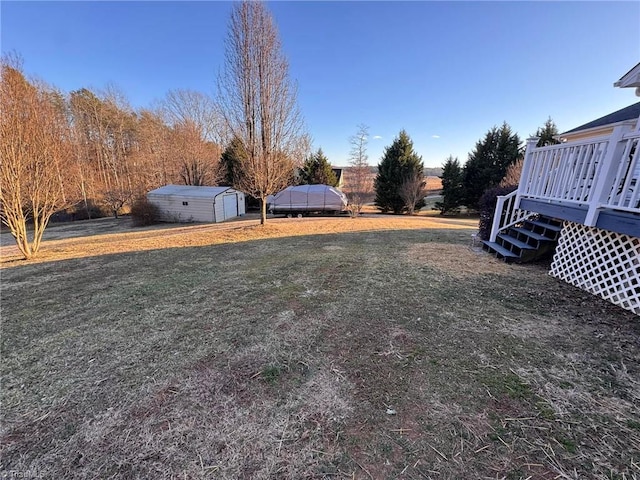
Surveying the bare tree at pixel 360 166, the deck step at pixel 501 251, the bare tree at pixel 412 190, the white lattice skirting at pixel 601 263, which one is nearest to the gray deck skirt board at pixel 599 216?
the white lattice skirting at pixel 601 263

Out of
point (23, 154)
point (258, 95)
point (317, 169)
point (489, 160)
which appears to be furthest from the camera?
point (317, 169)

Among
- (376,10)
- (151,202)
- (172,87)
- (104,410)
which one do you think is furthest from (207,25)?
(172,87)

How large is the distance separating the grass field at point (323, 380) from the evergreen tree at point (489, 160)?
62.6 feet

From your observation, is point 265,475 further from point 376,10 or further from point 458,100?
point 458,100

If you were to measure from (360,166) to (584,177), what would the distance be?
2189cm

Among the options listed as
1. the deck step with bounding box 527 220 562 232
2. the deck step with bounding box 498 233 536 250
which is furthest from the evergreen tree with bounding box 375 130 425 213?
the deck step with bounding box 527 220 562 232

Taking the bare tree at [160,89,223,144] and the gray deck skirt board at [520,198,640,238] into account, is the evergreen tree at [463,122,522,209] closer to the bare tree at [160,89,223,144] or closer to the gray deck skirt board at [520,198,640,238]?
the gray deck skirt board at [520,198,640,238]

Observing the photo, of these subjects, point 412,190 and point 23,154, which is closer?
point 23,154

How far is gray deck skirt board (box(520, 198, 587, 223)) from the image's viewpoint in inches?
148

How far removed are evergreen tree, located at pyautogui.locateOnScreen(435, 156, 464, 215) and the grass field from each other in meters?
18.9

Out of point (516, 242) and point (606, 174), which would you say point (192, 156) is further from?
point (606, 174)

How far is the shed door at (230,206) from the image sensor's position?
1656 centimetres

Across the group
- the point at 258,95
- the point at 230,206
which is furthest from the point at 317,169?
the point at 258,95

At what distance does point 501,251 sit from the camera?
5168mm
